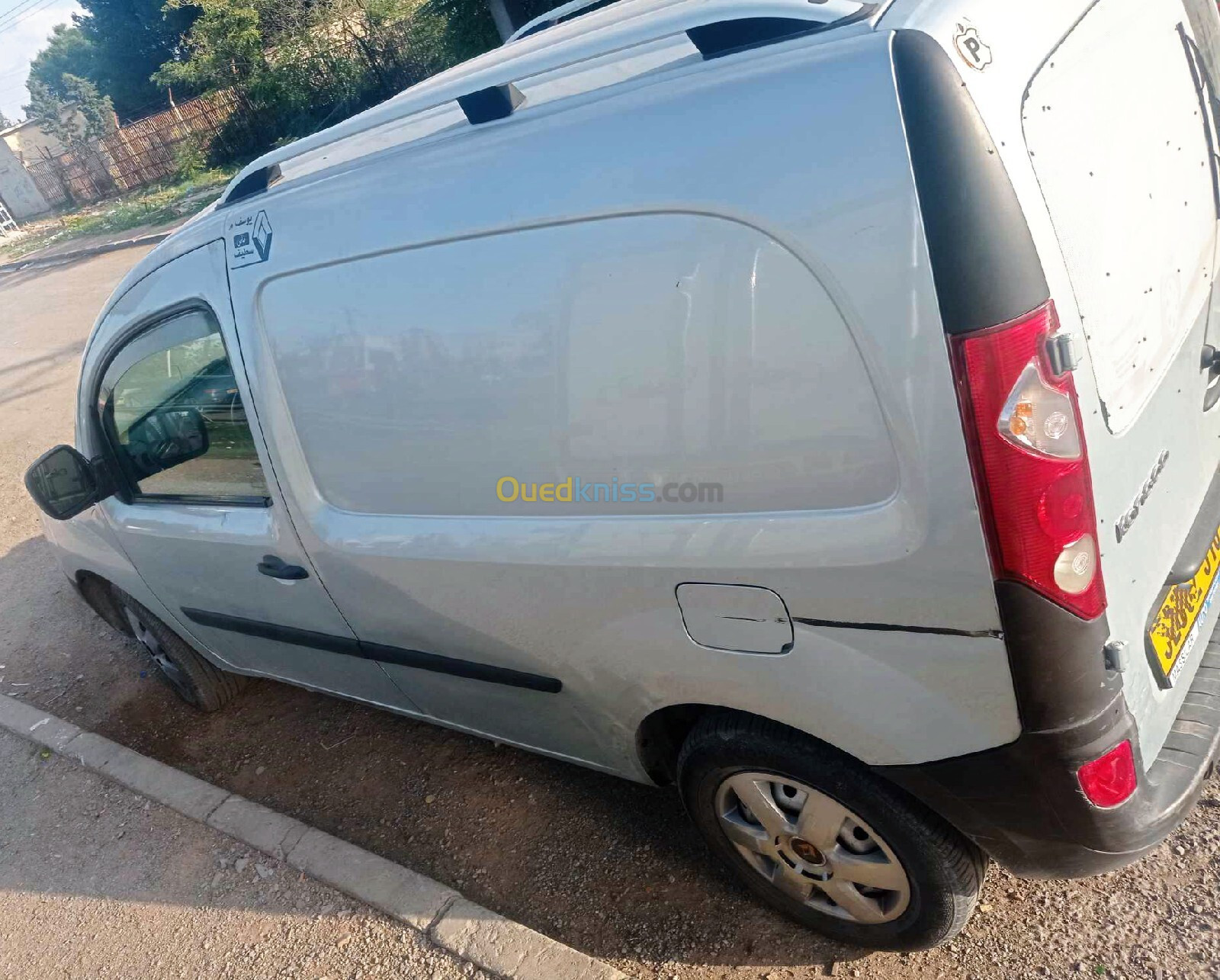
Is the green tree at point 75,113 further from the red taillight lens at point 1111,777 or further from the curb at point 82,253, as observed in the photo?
the red taillight lens at point 1111,777

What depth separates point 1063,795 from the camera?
153cm

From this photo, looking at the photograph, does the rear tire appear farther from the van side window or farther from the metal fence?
the metal fence

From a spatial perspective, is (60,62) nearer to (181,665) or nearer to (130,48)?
(130,48)

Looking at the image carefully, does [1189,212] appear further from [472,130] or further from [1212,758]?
[472,130]

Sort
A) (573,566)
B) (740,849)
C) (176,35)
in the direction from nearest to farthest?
(573,566) → (740,849) → (176,35)

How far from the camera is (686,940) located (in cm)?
222

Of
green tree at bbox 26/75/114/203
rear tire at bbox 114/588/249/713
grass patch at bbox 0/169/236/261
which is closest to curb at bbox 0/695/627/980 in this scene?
rear tire at bbox 114/588/249/713

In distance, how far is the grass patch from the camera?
18875 mm

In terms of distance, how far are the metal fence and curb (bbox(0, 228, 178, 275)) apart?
569 cm

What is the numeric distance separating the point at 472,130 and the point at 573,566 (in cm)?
93

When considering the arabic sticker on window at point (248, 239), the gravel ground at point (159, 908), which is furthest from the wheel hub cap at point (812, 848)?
the arabic sticker on window at point (248, 239)

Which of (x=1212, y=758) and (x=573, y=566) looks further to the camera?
(x=573, y=566)

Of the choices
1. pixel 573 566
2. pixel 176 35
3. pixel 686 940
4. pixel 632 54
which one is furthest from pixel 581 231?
pixel 176 35

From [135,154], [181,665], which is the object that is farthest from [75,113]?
[181,665]
